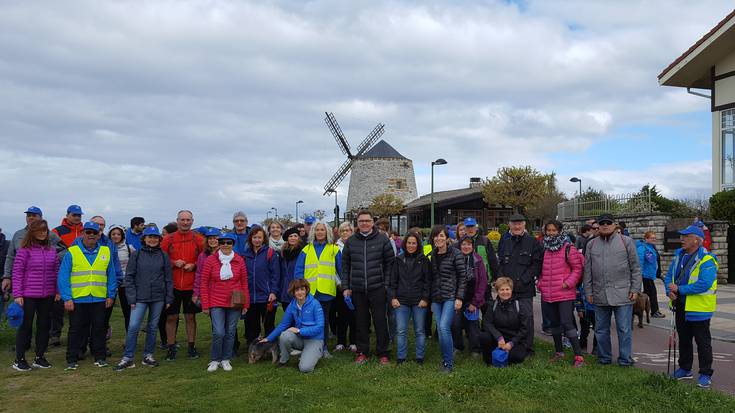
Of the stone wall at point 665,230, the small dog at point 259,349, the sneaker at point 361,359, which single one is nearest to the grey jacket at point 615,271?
the sneaker at point 361,359

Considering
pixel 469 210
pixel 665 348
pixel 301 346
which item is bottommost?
pixel 665 348

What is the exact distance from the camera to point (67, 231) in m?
9.28

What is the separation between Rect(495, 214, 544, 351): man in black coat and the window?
15502mm

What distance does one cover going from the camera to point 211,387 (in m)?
6.80

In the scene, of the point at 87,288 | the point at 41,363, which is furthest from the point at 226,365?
the point at 41,363

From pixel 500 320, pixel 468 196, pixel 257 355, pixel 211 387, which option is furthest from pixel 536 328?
pixel 468 196

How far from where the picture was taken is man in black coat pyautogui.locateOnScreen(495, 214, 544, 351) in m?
7.77

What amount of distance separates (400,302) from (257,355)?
2.16 meters

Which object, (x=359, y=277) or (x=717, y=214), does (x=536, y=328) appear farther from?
(x=717, y=214)

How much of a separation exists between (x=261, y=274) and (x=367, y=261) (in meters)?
1.64

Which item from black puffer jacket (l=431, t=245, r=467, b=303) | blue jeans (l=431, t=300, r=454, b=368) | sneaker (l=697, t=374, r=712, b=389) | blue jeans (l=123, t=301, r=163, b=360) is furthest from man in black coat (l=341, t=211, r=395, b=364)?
sneaker (l=697, t=374, r=712, b=389)

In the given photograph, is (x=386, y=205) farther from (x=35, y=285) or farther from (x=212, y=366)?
(x=35, y=285)

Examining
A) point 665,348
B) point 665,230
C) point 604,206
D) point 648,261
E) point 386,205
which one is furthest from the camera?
point 386,205

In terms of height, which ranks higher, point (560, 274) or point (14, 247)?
point (14, 247)
